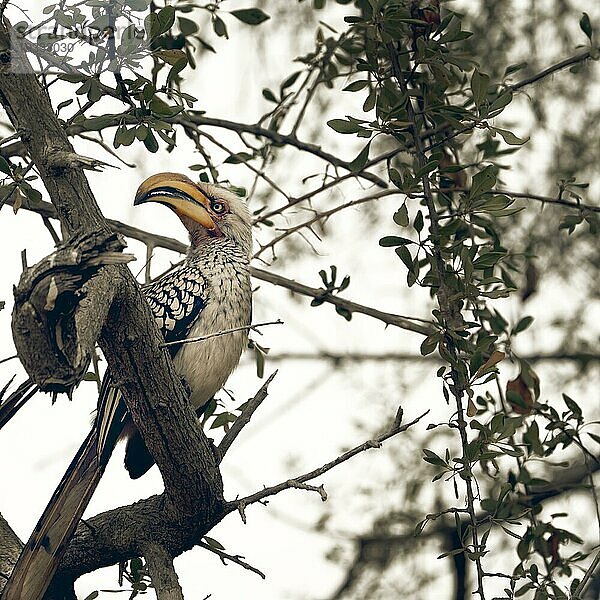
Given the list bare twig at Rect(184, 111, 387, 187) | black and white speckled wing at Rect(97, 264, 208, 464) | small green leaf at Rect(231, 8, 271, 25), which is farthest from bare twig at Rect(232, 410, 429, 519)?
small green leaf at Rect(231, 8, 271, 25)

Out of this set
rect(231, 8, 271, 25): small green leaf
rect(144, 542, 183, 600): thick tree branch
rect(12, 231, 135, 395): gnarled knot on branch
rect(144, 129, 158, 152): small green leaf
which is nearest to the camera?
rect(12, 231, 135, 395): gnarled knot on branch

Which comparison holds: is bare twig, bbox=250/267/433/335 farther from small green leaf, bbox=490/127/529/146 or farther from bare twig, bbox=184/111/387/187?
small green leaf, bbox=490/127/529/146

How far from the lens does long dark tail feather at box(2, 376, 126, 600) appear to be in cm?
222

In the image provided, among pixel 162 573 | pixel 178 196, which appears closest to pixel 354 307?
pixel 178 196

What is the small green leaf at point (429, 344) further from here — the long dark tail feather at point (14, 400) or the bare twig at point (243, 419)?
the long dark tail feather at point (14, 400)

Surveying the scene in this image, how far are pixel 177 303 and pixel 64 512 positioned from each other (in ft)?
2.18

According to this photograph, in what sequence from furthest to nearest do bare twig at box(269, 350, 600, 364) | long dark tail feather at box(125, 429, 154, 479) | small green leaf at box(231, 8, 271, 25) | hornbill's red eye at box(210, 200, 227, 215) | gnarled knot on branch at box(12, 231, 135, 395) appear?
bare twig at box(269, 350, 600, 364) < hornbill's red eye at box(210, 200, 227, 215) < long dark tail feather at box(125, 429, 154, 479) < small green leaf at box(231, 8, 271, 25) < gnarled knot on branch at box(12, 231, 135, 395)

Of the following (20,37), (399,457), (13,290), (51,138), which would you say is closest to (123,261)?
(13,290)

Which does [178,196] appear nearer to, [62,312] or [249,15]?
[249,15]

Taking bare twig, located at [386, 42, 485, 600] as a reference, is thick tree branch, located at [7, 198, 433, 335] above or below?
above

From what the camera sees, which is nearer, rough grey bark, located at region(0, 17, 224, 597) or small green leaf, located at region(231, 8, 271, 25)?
rough grey bark, located at region(0, 17, 224, 597)

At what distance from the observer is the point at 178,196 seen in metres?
2.88

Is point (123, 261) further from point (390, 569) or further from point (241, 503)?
point (390, 569)

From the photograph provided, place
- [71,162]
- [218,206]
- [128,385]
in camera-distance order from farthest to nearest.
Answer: [218,206] → [128,385] → [71,162]
